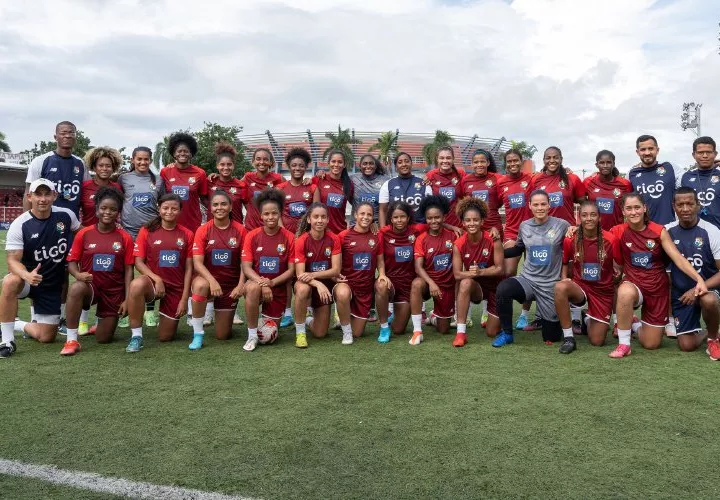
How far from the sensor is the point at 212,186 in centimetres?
652

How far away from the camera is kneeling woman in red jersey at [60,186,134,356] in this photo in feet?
16.9

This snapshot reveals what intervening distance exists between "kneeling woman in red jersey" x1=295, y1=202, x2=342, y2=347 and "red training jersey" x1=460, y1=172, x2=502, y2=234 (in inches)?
71.5

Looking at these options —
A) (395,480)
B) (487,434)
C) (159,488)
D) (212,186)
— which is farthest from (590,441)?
(212,186)

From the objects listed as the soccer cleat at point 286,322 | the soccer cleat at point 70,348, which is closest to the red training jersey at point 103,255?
the soccer cleat at point 70,348

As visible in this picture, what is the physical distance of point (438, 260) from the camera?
5.59 meters

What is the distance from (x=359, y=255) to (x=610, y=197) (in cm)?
285

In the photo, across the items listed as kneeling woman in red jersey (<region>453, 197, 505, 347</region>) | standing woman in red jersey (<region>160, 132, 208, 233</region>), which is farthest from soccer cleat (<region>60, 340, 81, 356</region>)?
kneeling woman in red jersey (<region>453, 197, 505, 347</region>)

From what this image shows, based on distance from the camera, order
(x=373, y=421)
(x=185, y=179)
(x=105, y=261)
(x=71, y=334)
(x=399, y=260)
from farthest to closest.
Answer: (x=185, y=179)
(x=399, y=260)
(x=105, y=261)
(x=71, y=334)
(x=373, y=421)

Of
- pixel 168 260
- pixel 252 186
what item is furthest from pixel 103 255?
pixel 252 186

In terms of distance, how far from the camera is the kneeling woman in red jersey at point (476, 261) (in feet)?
17.5

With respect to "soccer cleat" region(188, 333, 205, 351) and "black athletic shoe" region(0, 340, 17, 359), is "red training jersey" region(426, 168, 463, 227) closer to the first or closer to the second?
"soccer cleat" region(188, 333, 205, 351)

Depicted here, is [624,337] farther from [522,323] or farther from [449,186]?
[449,186]

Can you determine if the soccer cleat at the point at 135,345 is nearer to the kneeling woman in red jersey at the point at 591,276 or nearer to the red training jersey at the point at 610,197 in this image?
the kneeling woman in red jersey at the point at 591,276

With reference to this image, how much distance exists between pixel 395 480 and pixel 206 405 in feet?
4.90
